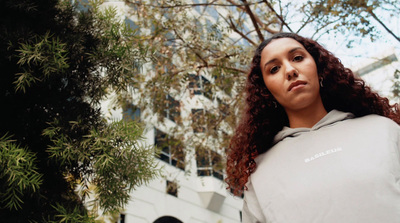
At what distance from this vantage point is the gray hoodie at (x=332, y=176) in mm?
1293

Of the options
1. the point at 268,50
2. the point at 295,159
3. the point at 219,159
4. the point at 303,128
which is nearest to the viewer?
the point at 295,159

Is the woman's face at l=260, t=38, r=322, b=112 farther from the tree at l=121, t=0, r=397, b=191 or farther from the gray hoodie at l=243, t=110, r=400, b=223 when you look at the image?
the tree at l=121, t=0, r=397, b=191

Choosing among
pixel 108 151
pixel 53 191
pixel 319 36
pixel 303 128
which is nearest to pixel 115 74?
pixel 108 151

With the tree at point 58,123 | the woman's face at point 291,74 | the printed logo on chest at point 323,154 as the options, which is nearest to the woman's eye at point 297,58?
the woman's face at point 291,74

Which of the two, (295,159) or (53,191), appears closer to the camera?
(295,159)

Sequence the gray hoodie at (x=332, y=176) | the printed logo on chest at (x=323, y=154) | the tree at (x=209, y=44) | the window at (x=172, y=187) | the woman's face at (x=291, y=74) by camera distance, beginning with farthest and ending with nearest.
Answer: the window at (x=172, y=187), the tree at (x=209, y=44), the woman's face at (x=291, y=74), the printed logo on chest at (x=323, y=154), the gray hoodie at (x=332, y=176)

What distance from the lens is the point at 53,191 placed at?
3.25 m

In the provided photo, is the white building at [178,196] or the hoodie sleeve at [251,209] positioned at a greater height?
the white building at [178,196]

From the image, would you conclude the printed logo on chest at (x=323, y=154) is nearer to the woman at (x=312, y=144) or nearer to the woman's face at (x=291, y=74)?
the woman at (x=312, y=144)

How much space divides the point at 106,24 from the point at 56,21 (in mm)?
477

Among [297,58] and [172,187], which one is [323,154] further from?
[172,187]

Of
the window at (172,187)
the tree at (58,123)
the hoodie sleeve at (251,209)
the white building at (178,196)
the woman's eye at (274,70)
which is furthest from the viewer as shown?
the white building at (178,196)

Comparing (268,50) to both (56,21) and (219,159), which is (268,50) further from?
(219,159)

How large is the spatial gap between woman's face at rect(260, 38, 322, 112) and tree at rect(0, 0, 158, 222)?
1.72 metres
